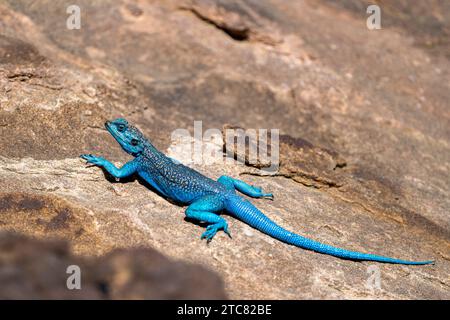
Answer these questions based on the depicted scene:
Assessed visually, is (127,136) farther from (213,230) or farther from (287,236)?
(287,236)

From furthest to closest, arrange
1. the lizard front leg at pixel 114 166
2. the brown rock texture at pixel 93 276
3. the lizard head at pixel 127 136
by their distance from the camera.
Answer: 1. the lizard head at pixel 127 136
2. the lizard front leg at pixel 114 166
3. the brown rock texture at pixel 93 276

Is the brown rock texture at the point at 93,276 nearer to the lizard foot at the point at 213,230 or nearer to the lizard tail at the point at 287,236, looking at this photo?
the lizard foot at the point at 213,230

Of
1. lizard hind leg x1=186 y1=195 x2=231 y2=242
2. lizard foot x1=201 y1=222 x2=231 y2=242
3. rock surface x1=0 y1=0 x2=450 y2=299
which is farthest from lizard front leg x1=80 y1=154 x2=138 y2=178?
lizard foot x1=201 y1=222 x2=231 y2=242

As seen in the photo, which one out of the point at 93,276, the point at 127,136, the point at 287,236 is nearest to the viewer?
the point at 93,276

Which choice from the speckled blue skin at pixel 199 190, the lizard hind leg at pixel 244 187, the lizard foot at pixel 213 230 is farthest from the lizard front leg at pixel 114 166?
the lizard foot at pixel 213 230

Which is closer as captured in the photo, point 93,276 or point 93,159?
point 93,276

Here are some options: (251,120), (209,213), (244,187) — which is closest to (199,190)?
(209,213)

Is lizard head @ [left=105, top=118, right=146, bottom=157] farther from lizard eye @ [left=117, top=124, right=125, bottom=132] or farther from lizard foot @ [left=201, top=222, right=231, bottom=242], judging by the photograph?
lizard foot @ [left=201, top=222, right=231, bottom=242]
